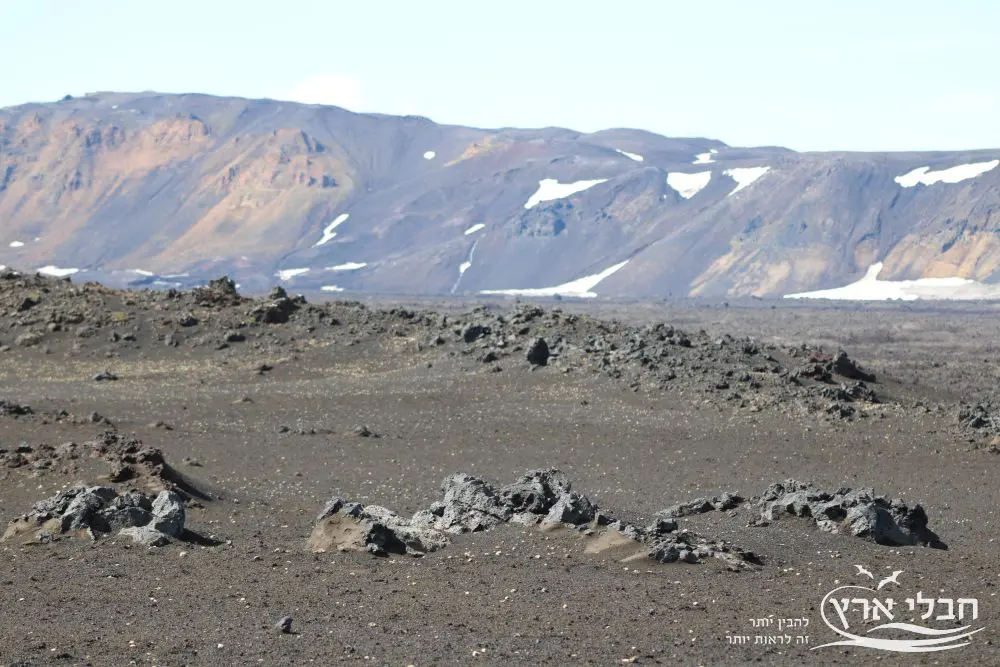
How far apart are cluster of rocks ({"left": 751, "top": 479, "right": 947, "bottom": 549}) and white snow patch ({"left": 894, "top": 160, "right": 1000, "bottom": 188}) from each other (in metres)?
181

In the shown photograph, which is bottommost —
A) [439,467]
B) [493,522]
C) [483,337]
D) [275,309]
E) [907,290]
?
[907,290]

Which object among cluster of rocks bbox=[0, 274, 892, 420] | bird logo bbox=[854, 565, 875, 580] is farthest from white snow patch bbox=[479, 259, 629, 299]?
bird logo bbox=[854, 565, 875, 580]

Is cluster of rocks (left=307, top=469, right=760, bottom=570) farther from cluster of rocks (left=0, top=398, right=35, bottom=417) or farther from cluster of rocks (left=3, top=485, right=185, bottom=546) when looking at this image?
cluster of rocks (left=0, top=398, right=35, bottom=417)

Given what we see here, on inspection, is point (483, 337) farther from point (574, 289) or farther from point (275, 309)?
point (574, 289)

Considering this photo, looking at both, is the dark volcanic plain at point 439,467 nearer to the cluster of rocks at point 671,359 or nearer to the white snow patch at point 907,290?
the cluster of rocks at point 671,359

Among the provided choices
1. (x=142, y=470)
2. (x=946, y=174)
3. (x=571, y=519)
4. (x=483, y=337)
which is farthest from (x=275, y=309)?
(x=946, y=174)

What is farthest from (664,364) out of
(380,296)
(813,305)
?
(380,296)

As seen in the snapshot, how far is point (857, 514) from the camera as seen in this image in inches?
724

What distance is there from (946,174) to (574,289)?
53143 millimetres

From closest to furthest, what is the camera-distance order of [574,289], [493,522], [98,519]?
[98,519]
[493,522]
[574,289]

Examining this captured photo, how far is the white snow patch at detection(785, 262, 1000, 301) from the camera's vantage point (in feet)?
519

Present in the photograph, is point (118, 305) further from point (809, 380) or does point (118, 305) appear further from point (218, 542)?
point (218, 542)

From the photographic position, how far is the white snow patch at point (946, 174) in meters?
192

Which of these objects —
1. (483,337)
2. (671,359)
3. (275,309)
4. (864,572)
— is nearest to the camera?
(864,572)
